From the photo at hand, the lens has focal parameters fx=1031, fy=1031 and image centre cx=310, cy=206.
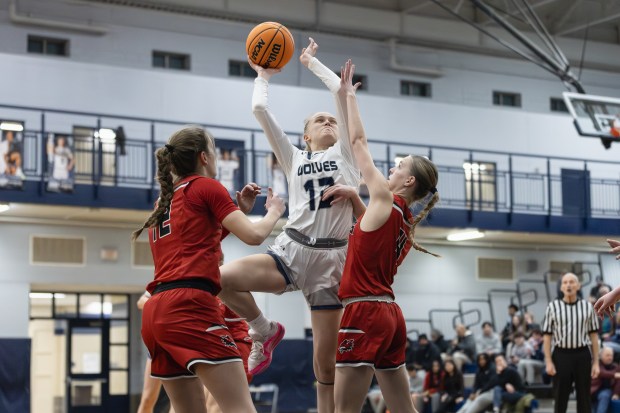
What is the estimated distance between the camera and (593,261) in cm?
2850

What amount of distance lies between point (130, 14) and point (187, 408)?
21526 mm

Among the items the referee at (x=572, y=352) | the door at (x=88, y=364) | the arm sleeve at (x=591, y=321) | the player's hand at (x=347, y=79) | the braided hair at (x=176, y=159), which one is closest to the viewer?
the braided hair at (x=176, y=159)

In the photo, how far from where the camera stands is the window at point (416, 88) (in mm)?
29641

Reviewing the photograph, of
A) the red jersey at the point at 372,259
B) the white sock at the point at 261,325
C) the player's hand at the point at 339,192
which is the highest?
the player's hand at the point at 339,192

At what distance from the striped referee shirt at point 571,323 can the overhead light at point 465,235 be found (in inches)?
530

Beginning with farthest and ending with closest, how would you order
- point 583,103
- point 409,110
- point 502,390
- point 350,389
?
point 409,110, point 583,103, point 502,390, point 350,389

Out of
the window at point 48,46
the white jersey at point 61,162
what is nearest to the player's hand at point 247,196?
the white jersey at point 61,162

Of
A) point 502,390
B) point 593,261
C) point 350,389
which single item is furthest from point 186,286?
point 593,261

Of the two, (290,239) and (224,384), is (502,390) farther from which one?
(224,384)

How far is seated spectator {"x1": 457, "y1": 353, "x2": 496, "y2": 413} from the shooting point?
1805cm

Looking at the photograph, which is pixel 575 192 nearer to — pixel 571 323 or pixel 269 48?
pixel 571 323

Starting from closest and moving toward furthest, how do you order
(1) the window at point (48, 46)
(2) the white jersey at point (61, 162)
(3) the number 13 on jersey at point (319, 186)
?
(3) the number 13 on jersey at point (319, 186) → (2) the white jersey at point (61, 162) → (1) the window at point (48, 46)

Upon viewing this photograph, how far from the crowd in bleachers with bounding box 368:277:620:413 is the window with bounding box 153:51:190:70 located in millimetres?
9420

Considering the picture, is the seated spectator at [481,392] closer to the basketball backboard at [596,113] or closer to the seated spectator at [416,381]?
the seated spectator at [416,381]
